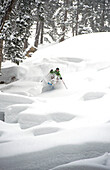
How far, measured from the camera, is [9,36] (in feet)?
36.0

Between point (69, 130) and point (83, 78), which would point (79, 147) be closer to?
point (69, 130)

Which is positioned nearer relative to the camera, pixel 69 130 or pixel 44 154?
pixel 44 154

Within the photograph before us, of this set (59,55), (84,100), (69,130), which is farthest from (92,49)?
(69,130)

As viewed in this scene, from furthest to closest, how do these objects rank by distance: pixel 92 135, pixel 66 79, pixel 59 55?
pixel 59 55 → pixel 66 79 → pixel 92 135

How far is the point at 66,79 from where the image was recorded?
472 inches

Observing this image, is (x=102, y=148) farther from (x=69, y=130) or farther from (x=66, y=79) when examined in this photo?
(x=66, y=79)

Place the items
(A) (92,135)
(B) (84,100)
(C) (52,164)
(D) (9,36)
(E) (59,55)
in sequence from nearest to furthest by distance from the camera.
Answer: (C) (52,164) → (A) (92,135) → (B) (84,100) → (D) (9,36) → (E) (59,55)

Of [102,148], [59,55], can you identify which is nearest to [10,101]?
[102,148]

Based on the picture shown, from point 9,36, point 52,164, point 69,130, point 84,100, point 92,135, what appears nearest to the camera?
point 52,164

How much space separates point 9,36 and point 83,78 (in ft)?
18.2

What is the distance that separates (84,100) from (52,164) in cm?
436

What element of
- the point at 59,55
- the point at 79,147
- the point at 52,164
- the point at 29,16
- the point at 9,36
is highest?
the point at 29,16

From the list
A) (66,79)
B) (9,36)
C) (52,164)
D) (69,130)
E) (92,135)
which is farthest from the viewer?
(66,79)

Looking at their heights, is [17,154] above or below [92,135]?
below
